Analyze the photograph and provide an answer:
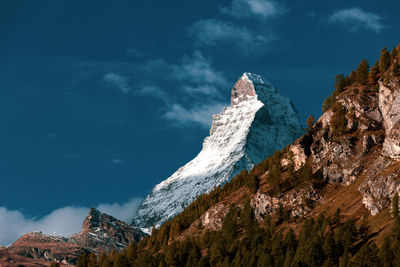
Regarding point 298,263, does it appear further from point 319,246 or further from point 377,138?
point 377,138

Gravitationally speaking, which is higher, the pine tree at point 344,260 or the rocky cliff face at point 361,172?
the rocky cliff face at point 361,172

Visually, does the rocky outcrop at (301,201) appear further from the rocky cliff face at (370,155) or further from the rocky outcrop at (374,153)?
the rocky outcrop at (374,153)

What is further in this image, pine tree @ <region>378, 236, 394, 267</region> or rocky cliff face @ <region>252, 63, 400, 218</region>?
rocky cliff face @ <region>252, 63, 400, 218</region>

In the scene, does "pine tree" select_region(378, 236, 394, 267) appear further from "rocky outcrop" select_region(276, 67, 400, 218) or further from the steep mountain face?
"rocky outcrop" select_region(276, 67, 400, 218)

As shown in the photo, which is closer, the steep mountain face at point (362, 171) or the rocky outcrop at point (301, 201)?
the steep mountain face at point (362, 171)

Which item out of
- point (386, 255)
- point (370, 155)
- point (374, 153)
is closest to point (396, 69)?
point (374, 153)

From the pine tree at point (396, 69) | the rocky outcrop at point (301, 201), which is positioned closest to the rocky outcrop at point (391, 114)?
the pine tree at point (396, 69)

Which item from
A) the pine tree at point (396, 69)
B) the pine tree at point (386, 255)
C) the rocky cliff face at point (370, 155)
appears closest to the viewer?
the pine tree at point (386, 255)

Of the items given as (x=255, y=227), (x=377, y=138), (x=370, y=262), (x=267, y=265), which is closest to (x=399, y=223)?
(x=370, y=262)

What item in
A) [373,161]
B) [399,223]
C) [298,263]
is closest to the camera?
[399,223]

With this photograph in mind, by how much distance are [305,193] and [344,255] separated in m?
55.9

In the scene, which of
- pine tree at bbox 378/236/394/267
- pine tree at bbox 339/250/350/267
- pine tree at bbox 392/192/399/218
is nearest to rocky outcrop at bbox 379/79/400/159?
pine tree at bbox 392/192/399/218

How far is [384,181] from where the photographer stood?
156m

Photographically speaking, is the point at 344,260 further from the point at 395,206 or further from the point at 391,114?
the point at 391,114
